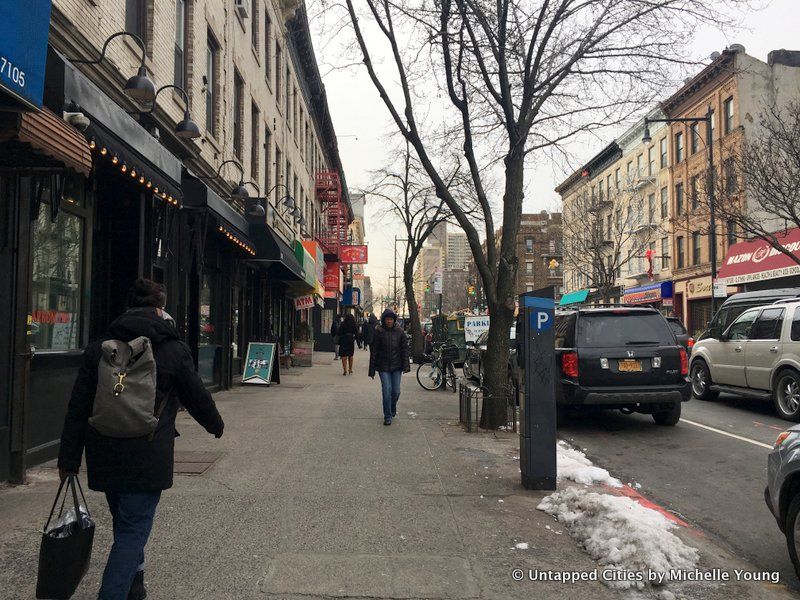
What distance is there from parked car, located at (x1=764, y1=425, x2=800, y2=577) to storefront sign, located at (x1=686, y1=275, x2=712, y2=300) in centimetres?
3248

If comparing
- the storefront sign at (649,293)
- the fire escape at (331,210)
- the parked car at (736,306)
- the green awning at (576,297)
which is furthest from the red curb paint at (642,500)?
the green awning at (576,297)

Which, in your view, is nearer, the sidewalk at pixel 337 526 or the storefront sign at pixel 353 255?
the sidewalk at pixel 337 526

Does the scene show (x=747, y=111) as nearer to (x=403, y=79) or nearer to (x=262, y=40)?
(x=262, y=40)

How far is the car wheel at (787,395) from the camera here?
10.2 m

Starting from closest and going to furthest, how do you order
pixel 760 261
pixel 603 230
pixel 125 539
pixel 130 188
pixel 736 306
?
pixel 125 539
pixel 130 188
pixel 736 306
pixel 760 261
pixel 603 230

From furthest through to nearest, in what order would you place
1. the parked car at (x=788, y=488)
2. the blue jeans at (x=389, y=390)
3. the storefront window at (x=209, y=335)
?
the storefront window at (x=209, y=335)
the blue jeans at (x=389, y=390)
the parked car at (x=788, y=488)

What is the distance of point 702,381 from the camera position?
43.4ft

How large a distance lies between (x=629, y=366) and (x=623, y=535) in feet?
17.4

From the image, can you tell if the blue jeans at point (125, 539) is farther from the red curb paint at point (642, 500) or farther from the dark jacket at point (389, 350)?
the dark jacket at point (389, 350)

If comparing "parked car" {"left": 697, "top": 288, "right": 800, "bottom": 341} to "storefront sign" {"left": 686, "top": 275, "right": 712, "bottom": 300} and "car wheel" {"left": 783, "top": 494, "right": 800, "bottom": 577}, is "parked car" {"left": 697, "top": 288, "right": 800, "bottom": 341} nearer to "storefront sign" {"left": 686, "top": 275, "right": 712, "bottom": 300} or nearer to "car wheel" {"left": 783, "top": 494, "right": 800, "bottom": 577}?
"car wheel" {"left": 783, "top": 494, "right": 800, "bottom": 577}

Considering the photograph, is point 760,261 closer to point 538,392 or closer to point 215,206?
point 215,206

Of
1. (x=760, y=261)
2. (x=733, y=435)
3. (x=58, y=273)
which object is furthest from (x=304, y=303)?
(x=760, y=261)

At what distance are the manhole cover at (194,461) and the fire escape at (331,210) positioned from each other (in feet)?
93.3

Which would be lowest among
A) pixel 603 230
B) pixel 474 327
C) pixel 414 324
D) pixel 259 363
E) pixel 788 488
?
pixel 788 488
